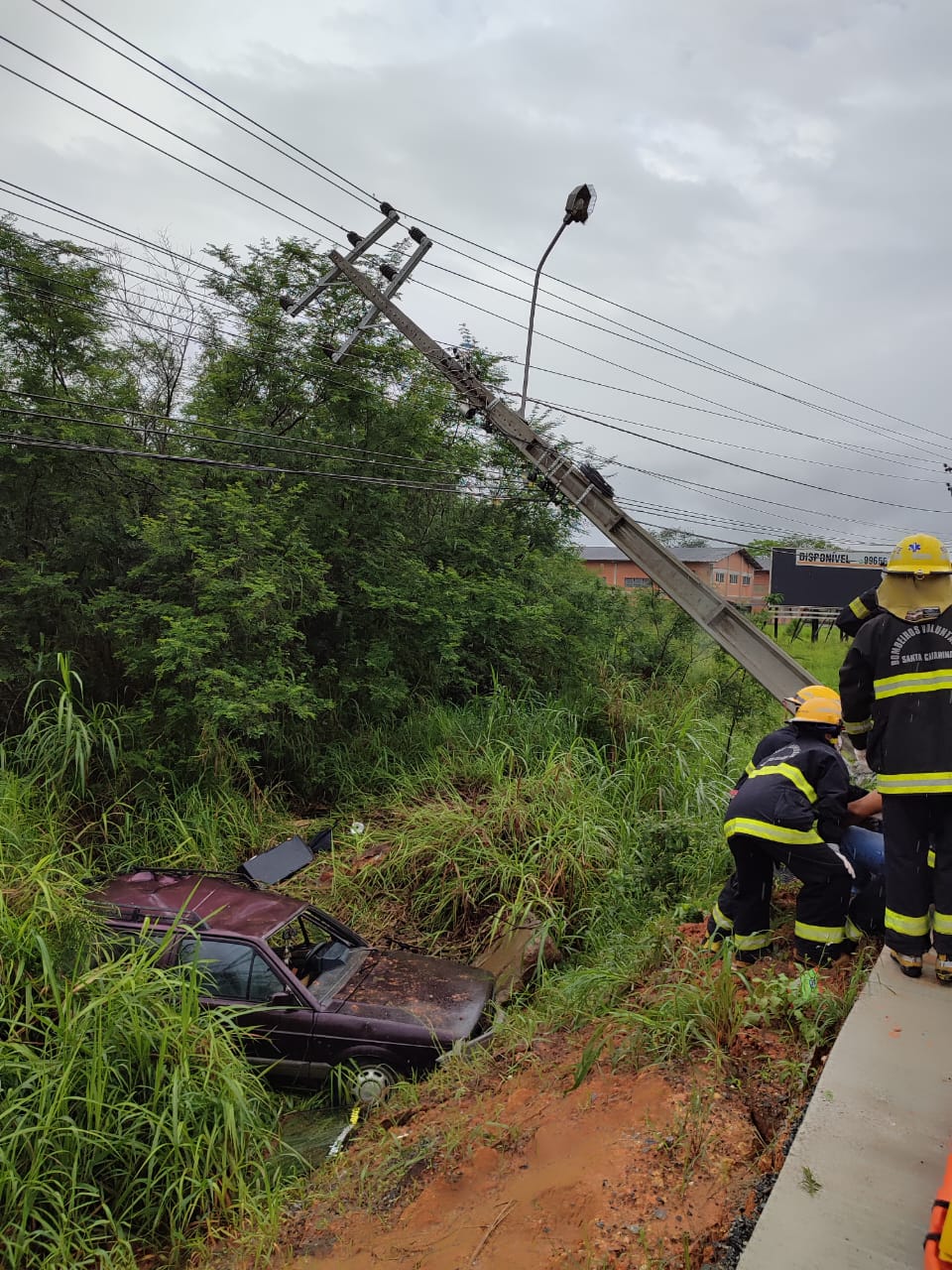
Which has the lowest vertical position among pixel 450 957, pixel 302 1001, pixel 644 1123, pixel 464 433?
pixel 450 957

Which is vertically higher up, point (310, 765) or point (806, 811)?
point (806, 811)

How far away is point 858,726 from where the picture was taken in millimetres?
3328

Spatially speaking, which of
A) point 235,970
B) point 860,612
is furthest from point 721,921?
point 235,970

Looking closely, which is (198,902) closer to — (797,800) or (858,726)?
(797,800)

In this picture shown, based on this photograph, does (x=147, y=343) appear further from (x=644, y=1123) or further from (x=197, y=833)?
(x=644, y=1123)

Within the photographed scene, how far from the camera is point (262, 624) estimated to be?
27.2ft

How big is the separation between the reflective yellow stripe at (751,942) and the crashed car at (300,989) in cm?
163

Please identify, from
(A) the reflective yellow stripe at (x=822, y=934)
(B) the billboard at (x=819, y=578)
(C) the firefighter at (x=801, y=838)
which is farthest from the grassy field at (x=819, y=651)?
(A) the reflective yellow stripe at (x=822, y=934)

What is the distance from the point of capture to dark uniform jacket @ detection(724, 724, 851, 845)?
11.2ft

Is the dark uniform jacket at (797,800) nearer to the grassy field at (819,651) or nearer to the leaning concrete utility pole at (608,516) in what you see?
the leaning concrete utility pole at (608,516)

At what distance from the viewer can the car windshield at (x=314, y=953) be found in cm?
482

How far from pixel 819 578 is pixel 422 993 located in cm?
2531

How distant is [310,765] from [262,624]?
75.5 inches

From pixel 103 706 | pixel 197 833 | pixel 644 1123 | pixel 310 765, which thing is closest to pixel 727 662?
pixel 310 765
